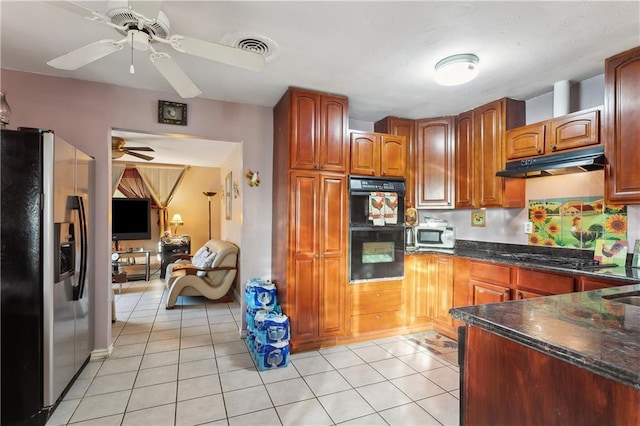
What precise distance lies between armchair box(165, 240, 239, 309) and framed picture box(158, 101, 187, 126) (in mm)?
2065

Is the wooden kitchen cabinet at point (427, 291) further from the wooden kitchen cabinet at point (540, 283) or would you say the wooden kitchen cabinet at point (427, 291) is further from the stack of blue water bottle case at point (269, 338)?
the stack of blue water bottle case at point (269, 338)

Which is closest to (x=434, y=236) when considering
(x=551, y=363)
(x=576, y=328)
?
(x=576, y=328)

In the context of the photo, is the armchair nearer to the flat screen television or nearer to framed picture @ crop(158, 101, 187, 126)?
framed picture @ crop(158, 101, 187, 126)

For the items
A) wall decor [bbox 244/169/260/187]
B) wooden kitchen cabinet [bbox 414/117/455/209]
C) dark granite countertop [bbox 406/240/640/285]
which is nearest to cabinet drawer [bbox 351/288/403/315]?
dark granite countertop [bbox 406/240/640/285]

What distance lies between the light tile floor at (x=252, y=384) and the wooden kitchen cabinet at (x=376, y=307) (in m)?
0.14

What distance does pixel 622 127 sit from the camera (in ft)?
7.22

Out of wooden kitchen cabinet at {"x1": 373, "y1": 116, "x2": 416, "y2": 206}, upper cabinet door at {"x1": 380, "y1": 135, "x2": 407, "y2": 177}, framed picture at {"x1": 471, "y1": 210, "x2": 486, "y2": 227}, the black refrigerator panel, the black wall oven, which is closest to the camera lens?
the black refrigerator panel

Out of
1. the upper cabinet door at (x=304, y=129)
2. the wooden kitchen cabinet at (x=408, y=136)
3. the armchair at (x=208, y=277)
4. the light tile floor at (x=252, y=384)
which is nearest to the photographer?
the light tile floor at (x=252, y=384)

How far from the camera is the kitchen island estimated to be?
78cm

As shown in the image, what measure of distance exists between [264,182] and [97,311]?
6.37ft

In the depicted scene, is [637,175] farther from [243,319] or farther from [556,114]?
[243,319]

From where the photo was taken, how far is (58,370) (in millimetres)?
2012

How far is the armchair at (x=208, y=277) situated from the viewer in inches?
167

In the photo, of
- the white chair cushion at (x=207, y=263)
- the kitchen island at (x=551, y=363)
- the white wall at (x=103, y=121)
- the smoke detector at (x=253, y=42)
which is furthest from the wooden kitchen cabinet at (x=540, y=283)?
the white chair cushion at (x=207, y=263)
